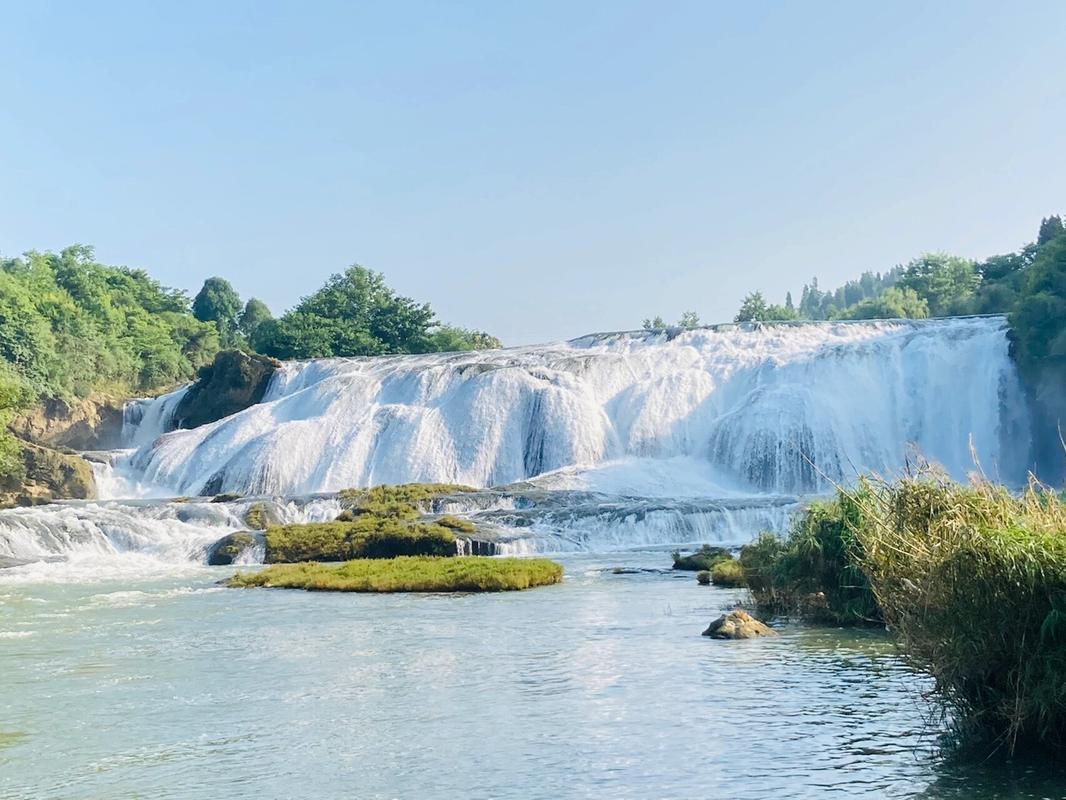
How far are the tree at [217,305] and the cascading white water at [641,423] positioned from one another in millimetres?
63373

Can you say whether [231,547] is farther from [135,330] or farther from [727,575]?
[135,330]

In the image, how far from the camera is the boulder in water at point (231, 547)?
3503cm

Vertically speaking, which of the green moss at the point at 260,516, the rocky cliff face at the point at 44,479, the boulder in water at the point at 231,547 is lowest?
the boulder in water at the point at 231,547

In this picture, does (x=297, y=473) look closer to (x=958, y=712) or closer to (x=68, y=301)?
(x=68, y=301)

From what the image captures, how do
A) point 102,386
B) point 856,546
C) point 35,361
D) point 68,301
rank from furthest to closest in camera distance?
point 68,301, point 102,386, point 35,361, point 856,546

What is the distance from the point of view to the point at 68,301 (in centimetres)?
8000

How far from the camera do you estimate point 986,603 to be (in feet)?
35.4

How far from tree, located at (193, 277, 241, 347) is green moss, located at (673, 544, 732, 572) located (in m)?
94.5

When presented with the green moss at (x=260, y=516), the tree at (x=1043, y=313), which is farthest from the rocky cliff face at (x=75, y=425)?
the tree at (x=1043, y=313)

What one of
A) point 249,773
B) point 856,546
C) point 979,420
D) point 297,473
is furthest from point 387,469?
point 249,773

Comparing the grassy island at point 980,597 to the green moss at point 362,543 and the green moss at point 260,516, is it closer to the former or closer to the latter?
the green moss at point 362,543

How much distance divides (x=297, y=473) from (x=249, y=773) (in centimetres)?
4151

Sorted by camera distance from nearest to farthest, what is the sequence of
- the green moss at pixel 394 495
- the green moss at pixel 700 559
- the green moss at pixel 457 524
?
the green moss at pixel 700 559
the green moss at pixel 457 524
the green moss at pixel 394 495

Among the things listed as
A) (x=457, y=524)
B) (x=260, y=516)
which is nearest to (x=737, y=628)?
(x=457, y=524)
